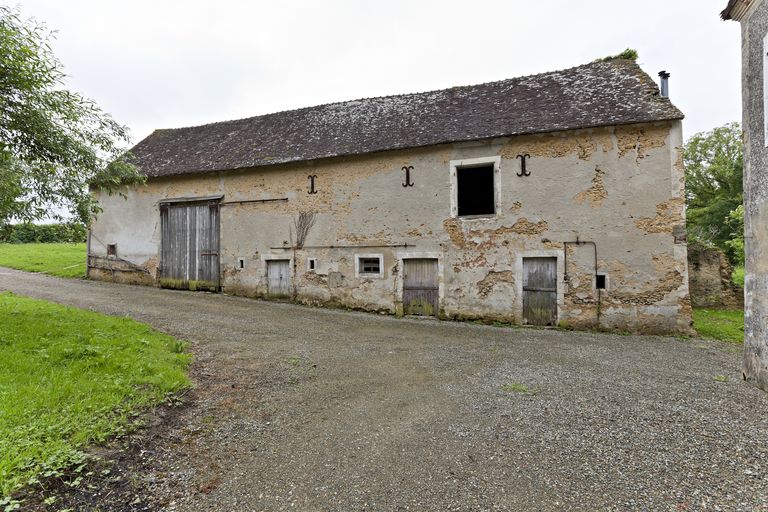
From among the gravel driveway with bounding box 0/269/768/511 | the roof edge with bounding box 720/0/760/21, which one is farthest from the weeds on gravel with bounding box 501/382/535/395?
the roof edge with bounding box 720/0/760/21

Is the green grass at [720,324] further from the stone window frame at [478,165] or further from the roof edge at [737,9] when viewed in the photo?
the roof edge at [737,9]

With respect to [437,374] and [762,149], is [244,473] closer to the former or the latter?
[437,374]

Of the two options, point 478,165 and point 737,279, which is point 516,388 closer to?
point 478,165

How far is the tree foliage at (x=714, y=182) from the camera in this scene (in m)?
26.2

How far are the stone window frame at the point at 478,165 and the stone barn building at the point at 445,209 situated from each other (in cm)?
4

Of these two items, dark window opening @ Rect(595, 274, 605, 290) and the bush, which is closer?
the bush

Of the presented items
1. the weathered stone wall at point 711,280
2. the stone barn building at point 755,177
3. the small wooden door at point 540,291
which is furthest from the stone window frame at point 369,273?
the weathered stone wall at point 711,280

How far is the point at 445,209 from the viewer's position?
1080 cm

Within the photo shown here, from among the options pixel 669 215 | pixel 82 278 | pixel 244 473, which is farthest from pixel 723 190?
pixel 82 278

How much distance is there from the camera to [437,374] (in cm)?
566

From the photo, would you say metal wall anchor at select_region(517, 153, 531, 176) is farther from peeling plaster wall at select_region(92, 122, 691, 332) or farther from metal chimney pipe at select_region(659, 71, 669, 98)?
metal chimney pipe at select_region(659, 71, 669, 98)

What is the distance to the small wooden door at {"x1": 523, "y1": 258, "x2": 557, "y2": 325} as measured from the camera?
9.82m

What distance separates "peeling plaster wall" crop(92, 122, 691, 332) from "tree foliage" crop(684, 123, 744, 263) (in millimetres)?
22076

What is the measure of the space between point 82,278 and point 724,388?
2013 cm
